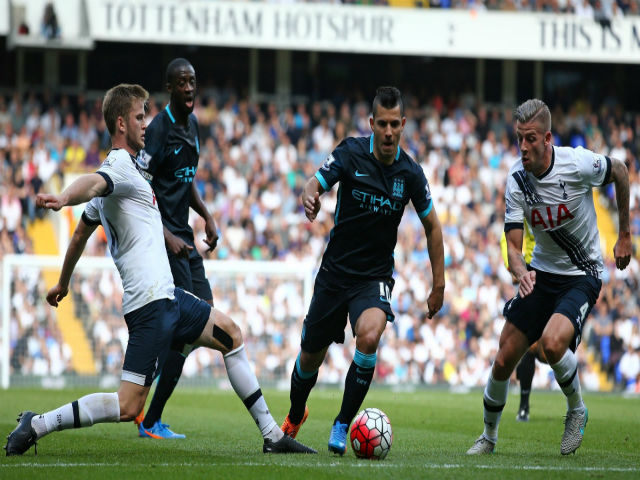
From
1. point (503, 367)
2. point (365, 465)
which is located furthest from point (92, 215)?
point (503, 367)

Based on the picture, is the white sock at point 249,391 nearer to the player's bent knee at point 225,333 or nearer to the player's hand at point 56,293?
the player's bent knee at point 225,333

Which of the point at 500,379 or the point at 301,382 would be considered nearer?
the point at 500,379

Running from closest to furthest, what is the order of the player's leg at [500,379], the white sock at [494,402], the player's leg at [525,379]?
the player's leg at [500,379] → the white sock at [494,402] → the player's leg at [525,379]

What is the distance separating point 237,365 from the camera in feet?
23.1

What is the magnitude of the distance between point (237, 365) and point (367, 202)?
1.49 metres

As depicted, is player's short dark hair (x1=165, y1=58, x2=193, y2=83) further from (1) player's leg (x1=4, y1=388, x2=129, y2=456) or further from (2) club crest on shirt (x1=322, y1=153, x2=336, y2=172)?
(1) player's leg (x1=4, y1=388, x2=129, y2=456)

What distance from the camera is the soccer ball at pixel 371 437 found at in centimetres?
680

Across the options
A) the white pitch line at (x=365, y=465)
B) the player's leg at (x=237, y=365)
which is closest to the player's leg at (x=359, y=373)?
the player's leg at (x=237, y=365)

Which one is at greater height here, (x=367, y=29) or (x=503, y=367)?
(x=367, y=29)

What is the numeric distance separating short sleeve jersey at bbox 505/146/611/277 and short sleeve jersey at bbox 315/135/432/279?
681 mm

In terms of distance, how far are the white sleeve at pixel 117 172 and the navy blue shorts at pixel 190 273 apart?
6.11 feet

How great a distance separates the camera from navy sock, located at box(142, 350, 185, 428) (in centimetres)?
882

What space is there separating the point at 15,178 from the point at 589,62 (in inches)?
609

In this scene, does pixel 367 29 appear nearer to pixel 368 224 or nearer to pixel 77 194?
pixel 368 224
